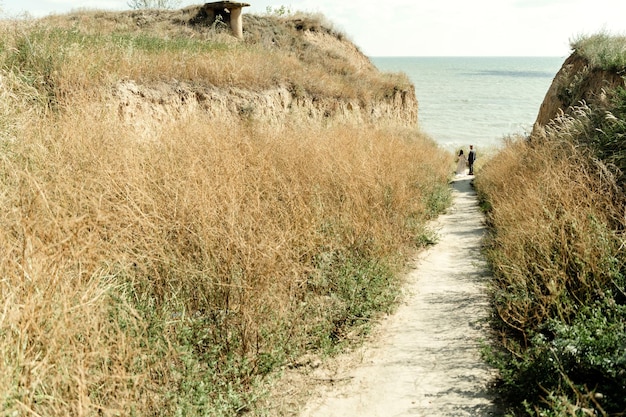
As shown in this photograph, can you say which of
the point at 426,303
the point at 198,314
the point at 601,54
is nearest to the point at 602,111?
the point at 601,54

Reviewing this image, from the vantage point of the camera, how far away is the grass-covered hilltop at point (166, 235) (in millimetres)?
3105

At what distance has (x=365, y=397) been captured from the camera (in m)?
4.39

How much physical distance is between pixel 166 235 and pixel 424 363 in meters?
3.10

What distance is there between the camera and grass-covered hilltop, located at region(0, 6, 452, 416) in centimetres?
311

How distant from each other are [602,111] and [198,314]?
10.1 m

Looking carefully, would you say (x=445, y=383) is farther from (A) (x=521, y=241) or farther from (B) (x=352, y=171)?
(B) (x=352, y=171)

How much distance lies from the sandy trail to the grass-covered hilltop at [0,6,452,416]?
1.39ft

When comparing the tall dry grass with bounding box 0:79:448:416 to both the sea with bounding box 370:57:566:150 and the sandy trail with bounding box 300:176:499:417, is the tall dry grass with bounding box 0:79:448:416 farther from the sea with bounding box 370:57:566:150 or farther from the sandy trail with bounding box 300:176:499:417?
the sea with bounding box 370:57:566:150

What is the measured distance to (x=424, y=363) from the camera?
4891mm

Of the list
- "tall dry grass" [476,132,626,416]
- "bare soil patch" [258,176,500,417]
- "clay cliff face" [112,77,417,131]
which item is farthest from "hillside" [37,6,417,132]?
"tall dry grass" [476,132,626,416]

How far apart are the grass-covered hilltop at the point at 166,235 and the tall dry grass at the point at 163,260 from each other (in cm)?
3

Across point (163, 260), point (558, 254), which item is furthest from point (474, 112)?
point (163, 260)

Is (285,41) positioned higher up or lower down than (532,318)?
higher up

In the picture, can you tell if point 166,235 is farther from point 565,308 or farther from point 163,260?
point 565,308
